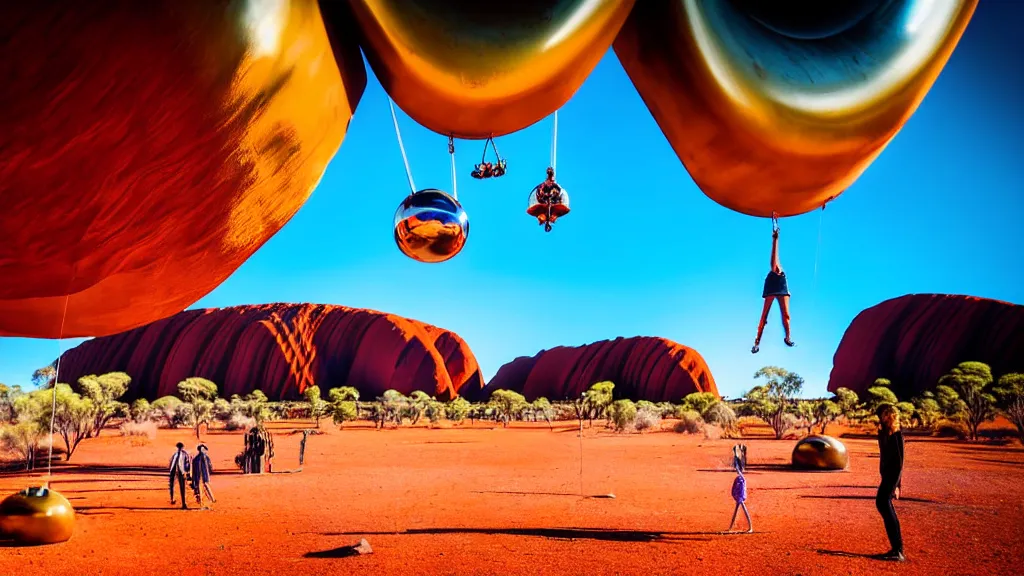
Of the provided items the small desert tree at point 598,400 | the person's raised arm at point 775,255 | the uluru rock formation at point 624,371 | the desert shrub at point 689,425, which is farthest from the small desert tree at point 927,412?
the person's raised arm at point 775,255

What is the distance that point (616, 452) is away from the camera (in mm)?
18297

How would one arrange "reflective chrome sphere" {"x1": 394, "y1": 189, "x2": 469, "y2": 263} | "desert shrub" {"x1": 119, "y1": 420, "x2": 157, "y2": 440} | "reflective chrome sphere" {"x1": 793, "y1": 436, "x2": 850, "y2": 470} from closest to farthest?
1. "reflective chrome sphere" {"x1": 394, "y1": 189, "x2": 469, "y2": 263}
2. "reflective chrome sphere" {"x1": 793, "y1": 436, "x2": 850, "y2": 470}
3. "desert shrub" {"x1": 119, "y1": 420, "x2": 157, "y2": 440}

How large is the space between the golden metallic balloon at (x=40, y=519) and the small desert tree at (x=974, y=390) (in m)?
26.8

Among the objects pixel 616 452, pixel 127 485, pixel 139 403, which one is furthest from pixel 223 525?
pixel 139 403

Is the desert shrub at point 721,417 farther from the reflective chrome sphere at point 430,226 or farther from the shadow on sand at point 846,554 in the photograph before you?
the reflective chrome sphere at point 430,226

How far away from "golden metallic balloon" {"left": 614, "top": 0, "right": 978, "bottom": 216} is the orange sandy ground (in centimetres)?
489

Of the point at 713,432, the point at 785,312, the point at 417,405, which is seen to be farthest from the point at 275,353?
the point at 785,312

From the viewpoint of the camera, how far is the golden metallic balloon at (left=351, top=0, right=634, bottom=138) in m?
1.36

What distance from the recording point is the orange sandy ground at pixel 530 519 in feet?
19.5

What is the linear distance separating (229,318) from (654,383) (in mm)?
39398

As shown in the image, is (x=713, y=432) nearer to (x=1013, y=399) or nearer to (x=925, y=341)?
(x=1013, y=399)

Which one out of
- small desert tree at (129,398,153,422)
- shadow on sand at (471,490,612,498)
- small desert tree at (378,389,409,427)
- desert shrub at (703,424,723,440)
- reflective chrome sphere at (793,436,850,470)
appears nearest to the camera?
shadow on sand at (471,490,612,498)

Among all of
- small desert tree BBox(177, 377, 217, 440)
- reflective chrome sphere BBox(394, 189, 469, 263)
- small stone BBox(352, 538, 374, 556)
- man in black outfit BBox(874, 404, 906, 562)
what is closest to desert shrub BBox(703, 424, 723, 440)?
man in black outfit BBox(874, 404, 906, 562)

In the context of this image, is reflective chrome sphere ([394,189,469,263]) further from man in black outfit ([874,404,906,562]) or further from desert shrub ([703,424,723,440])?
desert shrub ([703,424,723,440])
